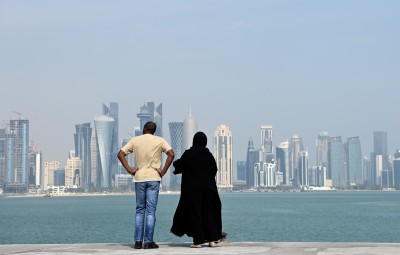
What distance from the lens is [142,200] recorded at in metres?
11.9

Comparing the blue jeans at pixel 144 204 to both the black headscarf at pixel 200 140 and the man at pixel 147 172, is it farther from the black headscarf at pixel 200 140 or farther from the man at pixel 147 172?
the black headscarf at pixel 200 140

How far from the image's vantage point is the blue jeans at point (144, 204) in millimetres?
11758

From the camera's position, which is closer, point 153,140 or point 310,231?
point 153,140

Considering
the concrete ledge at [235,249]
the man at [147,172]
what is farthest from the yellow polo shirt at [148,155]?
the concrete ledge at [235,249]

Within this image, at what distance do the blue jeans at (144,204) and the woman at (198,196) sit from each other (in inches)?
16.9

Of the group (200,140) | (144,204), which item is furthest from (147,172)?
(200,140)

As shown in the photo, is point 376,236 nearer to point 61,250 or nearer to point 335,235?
point 335,235

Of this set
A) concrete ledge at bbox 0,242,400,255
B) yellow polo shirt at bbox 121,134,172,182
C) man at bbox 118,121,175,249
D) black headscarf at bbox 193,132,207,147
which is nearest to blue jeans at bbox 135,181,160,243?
man at bbox 118,121,175,249

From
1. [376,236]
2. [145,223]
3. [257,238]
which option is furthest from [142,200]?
[376,236]

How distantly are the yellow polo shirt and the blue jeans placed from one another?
4.6 inches

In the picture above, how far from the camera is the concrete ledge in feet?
34.1

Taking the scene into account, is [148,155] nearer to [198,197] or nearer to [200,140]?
[200,140]

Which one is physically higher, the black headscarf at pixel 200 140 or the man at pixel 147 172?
the black headscarf at pixel 200 140

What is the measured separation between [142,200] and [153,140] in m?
0.99
